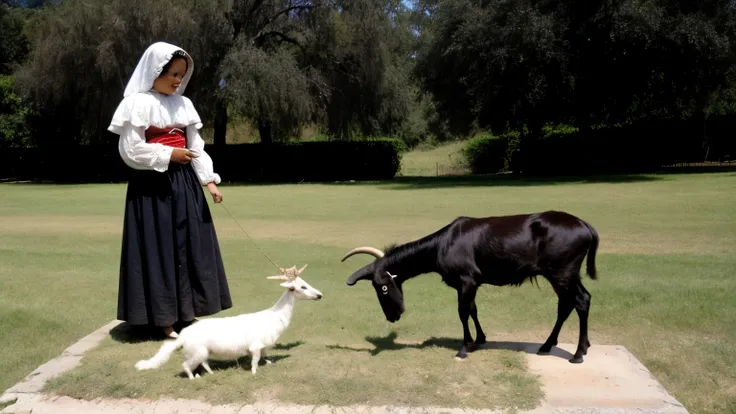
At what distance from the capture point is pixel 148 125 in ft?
18.9

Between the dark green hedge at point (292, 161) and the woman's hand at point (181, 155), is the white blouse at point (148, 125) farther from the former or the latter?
the dark green hedge at point (292, 161)

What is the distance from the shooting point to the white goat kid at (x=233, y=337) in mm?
5070

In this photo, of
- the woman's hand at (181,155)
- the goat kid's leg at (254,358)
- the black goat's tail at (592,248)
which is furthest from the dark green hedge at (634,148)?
the goat kid's leg at (254,358)

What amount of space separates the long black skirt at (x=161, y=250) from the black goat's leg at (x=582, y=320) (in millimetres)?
3290

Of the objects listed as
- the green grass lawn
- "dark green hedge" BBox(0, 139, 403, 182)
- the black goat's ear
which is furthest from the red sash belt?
"dark green hedge" BBox(0, 139, 403, 182)

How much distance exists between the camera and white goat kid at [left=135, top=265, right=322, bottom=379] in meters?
5.07

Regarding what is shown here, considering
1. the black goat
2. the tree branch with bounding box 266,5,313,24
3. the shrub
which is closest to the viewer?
the black goat

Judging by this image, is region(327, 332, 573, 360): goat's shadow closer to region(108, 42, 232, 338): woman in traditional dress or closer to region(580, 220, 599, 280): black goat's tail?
region(580, 220, 599, 280): black goat's tail

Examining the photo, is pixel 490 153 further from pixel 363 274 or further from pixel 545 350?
pixel 363 274

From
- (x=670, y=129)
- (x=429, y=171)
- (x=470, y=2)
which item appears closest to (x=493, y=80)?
(x=470, y=2)

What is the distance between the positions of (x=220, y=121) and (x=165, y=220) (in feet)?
A: 102

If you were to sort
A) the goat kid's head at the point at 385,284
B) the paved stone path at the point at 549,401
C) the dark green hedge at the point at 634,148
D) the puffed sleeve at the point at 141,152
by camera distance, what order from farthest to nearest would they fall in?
the dark green hedge at the point at 634,148
the goat kid's head at the point at 385,284
the puffed sleeve at the point at 141,152
the paved stone path at the point at 549,401

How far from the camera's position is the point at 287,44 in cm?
3706

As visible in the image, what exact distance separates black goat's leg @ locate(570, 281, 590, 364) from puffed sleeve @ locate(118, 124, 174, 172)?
368 cm
